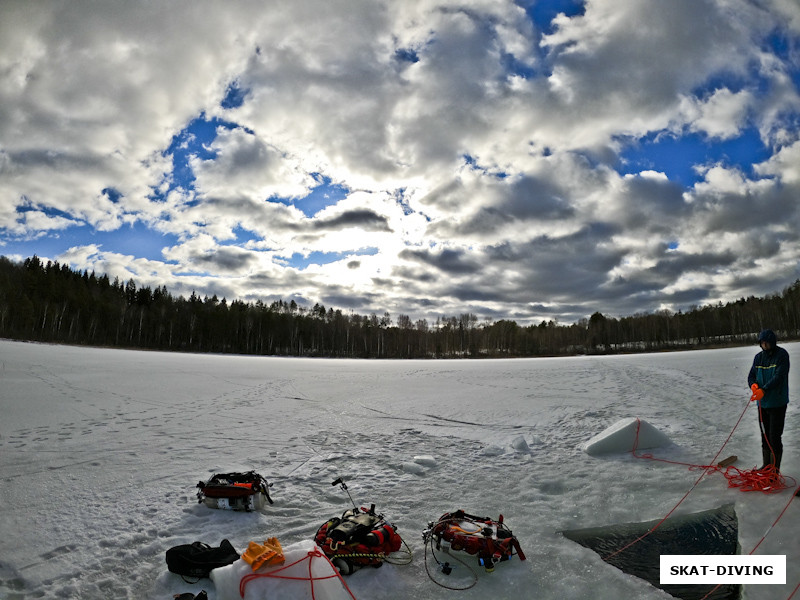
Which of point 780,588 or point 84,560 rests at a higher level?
point 780,588

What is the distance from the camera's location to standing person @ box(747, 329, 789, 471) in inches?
196

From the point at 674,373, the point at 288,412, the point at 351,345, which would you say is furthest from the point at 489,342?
the point at 288,412

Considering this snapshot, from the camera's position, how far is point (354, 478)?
5273 mm

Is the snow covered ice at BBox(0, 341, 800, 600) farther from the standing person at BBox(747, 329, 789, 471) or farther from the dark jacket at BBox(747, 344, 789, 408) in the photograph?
the dark jacket at BBox(747, 344, 789, 408)

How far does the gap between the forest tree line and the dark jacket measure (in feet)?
182

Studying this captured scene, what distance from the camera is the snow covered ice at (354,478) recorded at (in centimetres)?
307

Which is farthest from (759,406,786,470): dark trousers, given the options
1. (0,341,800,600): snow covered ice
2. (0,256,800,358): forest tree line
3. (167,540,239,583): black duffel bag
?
(0,256,800,358): forest tree line

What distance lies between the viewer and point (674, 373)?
661 inches

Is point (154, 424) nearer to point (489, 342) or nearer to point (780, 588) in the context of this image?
point (780, 588)

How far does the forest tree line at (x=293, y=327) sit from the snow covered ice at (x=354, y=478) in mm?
47054

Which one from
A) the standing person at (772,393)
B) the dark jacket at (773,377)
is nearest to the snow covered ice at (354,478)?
the standing person at (772,393)

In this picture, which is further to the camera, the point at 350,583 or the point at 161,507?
the point at 161,507

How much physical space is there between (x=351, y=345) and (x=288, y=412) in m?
65.0

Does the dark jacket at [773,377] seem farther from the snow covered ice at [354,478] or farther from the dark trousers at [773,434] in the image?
the snow covered ice at [354,478]
